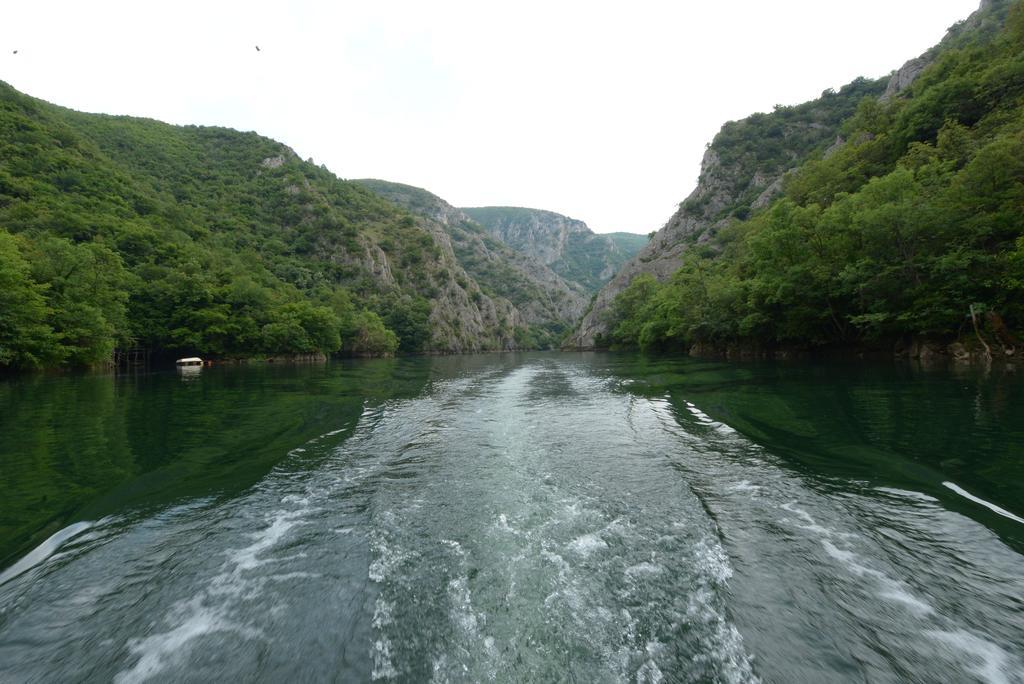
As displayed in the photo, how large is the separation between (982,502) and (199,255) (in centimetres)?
9363

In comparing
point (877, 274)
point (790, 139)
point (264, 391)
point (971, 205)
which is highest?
point (790, 139)

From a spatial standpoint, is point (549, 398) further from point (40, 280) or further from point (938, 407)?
point (40, 280)

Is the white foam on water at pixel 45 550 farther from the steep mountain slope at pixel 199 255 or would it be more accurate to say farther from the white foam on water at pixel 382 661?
the steep mountain slope at pixel 199 255

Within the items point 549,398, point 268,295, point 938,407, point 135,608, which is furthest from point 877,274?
point 268,295

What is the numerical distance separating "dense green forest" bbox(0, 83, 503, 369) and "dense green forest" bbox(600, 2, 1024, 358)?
2299 inches

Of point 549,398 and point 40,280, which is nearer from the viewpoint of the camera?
point 549,398

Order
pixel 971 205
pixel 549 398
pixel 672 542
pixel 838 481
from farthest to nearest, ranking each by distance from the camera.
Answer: pixel 971 205
pixel 549 398
pixel 838 481
pixel 672 542

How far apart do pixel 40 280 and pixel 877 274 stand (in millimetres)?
65985

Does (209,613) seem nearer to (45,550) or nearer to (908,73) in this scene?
(45,550)

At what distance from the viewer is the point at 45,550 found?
19.6ft

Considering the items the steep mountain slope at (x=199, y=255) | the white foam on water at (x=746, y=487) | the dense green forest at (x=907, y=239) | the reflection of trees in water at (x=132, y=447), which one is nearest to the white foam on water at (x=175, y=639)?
the reflection of trees in water at (x=132, y=447)

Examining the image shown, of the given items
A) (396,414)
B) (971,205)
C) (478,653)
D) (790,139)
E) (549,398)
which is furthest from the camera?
(790,139)

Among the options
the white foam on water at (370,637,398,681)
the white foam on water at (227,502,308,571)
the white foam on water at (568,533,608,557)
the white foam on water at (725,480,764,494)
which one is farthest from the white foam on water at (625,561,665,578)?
the white foam on water at (227,502,308,571)

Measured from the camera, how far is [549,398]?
836 inches
